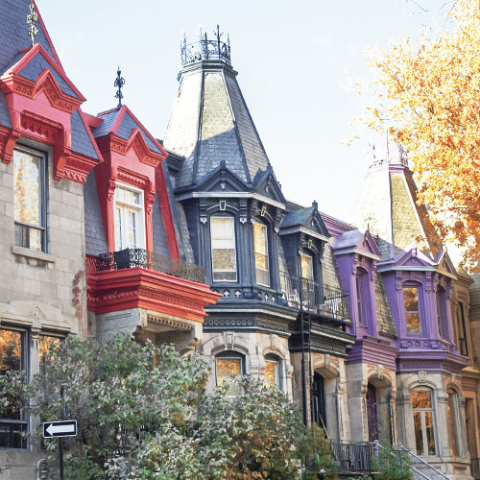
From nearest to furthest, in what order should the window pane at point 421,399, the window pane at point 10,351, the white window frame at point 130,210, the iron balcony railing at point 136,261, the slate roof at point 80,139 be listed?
the window pane at point 10,351, the slate roof at point 80,139, the iron balcony railing at point 136,261, the white window frame at point 130,210, the window pane at point 421,399

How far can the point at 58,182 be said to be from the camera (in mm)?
20578

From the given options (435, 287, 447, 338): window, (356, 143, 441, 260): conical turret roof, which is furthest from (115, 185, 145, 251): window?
(435, 287, 447, 338): window

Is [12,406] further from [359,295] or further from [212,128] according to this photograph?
[359,295]

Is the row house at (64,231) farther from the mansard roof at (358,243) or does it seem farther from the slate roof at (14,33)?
the mansard roof at (358,243)

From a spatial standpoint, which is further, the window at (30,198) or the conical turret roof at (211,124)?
the conical turret roof at (211,124)

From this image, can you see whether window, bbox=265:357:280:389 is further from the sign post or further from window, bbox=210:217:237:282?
the sign post

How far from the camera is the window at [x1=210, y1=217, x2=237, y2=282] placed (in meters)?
27.2

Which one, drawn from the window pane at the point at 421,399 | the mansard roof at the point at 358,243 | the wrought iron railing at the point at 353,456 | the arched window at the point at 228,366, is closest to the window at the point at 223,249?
the arched window at the point at 228,366

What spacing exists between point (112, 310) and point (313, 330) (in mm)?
9612

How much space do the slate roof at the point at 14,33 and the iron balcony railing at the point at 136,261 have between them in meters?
4.40

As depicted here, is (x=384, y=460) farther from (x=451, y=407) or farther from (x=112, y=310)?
(x=112, y=310)

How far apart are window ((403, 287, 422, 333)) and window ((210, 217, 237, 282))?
1139 centimetres

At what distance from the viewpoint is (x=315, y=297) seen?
31.2 meters

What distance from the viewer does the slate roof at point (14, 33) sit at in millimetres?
20438
